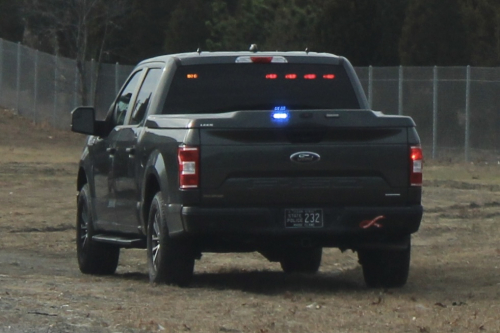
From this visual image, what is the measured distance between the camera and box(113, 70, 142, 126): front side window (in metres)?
11.3

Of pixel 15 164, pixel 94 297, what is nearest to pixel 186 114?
pixel 94 297

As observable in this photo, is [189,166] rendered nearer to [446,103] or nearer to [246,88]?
[246,88]

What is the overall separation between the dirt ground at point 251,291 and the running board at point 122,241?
316 millimetres

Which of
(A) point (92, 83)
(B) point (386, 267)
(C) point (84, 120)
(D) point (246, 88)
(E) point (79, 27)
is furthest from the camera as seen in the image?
(E) point (79, 27)

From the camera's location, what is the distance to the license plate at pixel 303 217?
9.23 meters

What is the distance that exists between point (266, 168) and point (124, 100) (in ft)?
9.01

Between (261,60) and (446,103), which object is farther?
(446,103)

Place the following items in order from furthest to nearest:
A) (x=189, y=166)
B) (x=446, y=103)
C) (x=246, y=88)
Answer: (x=446, y=103), (x=246, y=88), (x=189, y=166)

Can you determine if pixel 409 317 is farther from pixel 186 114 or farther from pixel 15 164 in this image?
pixel 15 164

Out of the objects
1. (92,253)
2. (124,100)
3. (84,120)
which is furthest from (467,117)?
(84,120)

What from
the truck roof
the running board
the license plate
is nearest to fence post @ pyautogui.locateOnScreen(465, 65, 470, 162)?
the running board

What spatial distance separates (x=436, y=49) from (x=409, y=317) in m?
34.3

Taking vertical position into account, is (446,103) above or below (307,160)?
below

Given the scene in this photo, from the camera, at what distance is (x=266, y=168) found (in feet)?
30.0
